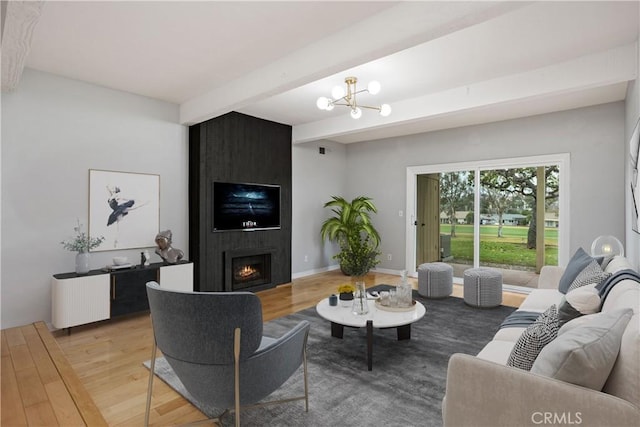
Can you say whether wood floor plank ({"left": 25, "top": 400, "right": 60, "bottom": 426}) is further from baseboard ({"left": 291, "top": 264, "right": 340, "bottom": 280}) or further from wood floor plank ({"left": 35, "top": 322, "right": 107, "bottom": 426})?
baseboard ({"left": 291, "top": 264, "right": 340, "bottom": 280})

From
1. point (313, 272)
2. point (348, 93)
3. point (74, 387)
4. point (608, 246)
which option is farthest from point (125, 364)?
point (608, 246)

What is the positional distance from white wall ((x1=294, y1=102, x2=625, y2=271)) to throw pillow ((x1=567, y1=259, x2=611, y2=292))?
7.65ft

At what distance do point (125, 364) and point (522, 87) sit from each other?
4.64 meters

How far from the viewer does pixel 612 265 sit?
275 centimetres

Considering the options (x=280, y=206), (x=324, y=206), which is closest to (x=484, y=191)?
(x=324, y=206)

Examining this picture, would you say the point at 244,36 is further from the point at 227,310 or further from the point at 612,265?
the point at 612,265

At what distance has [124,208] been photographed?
4191 millimetres

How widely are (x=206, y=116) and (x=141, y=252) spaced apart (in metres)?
1.87

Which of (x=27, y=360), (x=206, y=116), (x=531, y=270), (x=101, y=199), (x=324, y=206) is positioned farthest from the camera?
(x=324, y=206)

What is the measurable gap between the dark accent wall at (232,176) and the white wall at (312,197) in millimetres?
376

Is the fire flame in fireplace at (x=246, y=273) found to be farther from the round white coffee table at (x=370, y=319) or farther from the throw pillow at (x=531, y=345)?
the throw pillow at (x=531, y=345)

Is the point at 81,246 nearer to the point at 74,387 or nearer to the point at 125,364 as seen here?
the point at 125,364

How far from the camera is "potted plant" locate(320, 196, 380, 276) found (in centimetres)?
630

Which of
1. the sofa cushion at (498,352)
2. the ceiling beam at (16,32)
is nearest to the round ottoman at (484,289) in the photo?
the sofa cushion at (498,352)
